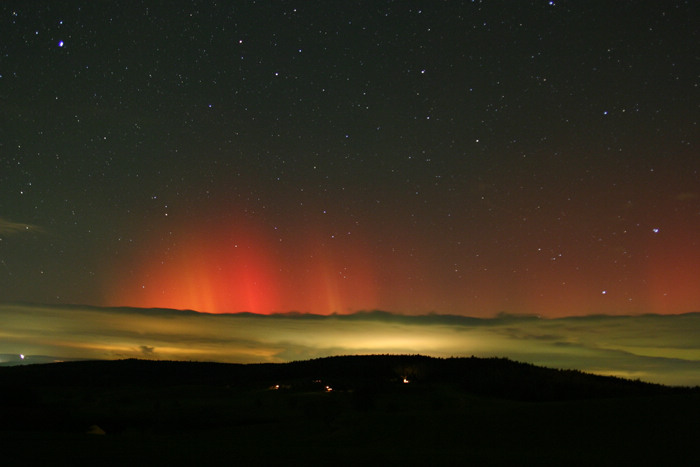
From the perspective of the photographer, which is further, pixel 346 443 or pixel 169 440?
pixel 346 443

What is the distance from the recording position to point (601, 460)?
9258 millimetres

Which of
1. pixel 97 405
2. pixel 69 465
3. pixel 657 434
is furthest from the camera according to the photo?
pixel 97 405

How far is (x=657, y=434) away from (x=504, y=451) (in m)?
3.14

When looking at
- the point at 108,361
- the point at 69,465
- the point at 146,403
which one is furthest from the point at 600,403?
the point at 108,361

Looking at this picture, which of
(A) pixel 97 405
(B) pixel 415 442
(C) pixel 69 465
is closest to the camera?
(C) pixel 69 465

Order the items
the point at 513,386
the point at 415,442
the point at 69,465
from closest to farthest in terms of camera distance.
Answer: the point at 69,465 → the point at 415,442 → the point at 513,386

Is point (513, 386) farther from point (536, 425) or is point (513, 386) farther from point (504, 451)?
point (504, 451)

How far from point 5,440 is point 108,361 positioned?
64.8 meters

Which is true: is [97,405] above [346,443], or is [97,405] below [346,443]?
below

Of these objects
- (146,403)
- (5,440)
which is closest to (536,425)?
(5,440)

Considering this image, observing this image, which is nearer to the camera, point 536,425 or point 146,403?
point 536,425

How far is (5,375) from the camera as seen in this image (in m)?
57.2

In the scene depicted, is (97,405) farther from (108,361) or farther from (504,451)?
(108,361)

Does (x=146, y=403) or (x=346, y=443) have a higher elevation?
(x=346, y=443)
